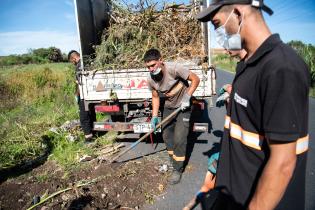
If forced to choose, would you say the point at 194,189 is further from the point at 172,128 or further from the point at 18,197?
the point at 18,197

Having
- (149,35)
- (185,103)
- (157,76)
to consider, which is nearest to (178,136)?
(185,103)

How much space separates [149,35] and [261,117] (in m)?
5.97

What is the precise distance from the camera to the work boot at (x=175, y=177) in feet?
14.7

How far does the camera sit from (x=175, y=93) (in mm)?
4914

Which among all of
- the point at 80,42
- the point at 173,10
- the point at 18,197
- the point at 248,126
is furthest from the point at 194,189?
the point at 173,10

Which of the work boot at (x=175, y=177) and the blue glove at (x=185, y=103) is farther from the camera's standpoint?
the blue glove at (x=185, y=103)

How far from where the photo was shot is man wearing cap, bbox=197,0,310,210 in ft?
4.04

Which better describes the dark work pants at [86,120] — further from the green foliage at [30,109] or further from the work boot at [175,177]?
the work boot at [175,177]

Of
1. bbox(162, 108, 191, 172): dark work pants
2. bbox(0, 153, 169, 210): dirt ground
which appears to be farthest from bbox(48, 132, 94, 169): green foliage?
bbox(162, 108, 191, 172): dark work pants

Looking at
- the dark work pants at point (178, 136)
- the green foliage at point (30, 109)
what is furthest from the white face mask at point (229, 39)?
the green foliage at point (30, 109)

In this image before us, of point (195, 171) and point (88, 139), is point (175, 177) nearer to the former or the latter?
point (195, 171)

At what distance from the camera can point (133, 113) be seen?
20.2 feet

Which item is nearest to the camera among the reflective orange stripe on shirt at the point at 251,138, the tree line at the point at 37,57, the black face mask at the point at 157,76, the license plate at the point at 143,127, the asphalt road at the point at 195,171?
the reflective orange stripe on shirt at the point at 251,138

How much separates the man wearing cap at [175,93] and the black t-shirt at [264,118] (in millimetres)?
2955
